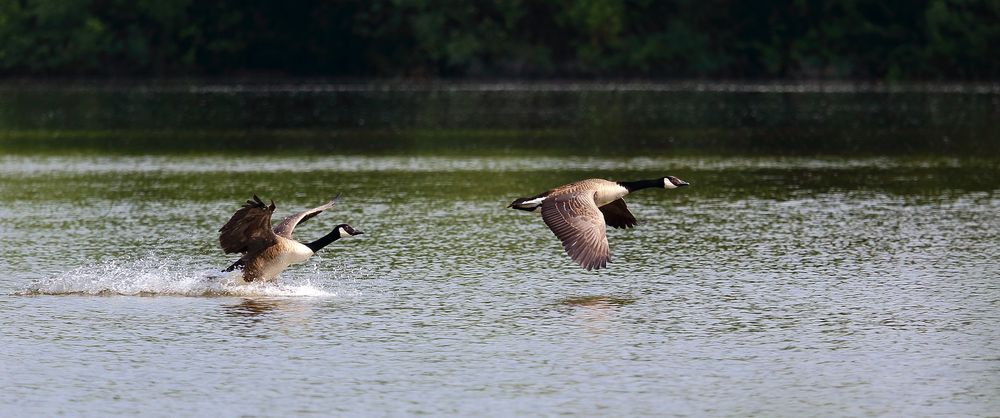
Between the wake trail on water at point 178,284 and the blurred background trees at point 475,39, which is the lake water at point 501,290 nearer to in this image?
the wake trail on water at point 178,284

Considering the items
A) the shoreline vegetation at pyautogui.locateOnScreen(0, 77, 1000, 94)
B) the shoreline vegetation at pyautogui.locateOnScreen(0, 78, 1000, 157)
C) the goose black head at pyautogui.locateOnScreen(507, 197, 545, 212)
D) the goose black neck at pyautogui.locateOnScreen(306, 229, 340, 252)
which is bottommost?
the shoreline vegetation at pyautogui.locateOnScreen(0, 77, 1000, 94)

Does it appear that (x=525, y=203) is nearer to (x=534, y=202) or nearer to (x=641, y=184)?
(x=534, y=202)

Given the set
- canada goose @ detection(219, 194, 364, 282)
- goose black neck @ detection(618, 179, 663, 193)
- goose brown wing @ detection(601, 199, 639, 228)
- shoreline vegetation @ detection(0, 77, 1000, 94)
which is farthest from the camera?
shoreline vegetation @ detection(0, 77, 1000, 94)

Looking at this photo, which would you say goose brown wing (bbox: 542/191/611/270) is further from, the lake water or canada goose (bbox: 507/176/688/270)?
the lake water

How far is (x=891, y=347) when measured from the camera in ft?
45.7

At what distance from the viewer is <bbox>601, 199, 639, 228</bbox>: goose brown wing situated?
707 inches

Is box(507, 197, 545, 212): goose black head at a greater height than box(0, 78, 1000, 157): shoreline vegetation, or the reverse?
box(507, 197, 545, 212): goose black head

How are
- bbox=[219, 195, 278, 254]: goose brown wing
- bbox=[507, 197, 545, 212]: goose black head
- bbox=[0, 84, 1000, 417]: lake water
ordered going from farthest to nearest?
bbox=[507, 197, 545, 212]: goose black head
bbox=[219, 195, 278, 254]: goose brown wing
bbox=[0, 84, 1000, 417]: lake water

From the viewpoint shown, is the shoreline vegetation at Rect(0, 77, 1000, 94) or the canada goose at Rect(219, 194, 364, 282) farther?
the shoreline vegetation at Rect(0, 77, 1000, 94)

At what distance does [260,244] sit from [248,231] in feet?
0.83

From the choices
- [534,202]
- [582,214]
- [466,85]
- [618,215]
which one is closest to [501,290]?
[534,202]

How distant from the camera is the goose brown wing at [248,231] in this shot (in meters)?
15.8

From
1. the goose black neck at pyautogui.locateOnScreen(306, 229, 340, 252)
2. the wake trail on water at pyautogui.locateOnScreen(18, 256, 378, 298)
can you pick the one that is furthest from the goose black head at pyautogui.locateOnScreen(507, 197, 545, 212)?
the wake trail on water at pyautogui.locateOnScreen(18, 256, 378, 298)

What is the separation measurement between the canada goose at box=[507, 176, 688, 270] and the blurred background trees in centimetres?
7709
